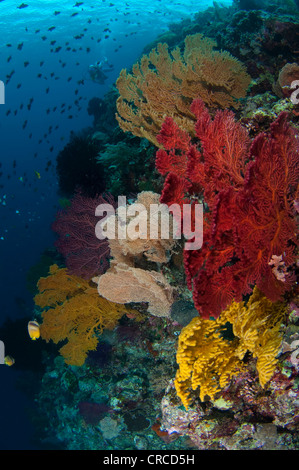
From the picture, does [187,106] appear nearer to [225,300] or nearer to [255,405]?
[225,300]

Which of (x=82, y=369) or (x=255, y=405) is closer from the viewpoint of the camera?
(x=255, y=405)

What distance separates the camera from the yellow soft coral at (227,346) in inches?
115

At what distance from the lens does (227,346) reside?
3.23 meters

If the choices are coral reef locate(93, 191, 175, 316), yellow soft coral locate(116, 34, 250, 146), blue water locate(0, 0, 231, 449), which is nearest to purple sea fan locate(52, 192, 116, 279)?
coral reef locate(93, 191, 175, 316)

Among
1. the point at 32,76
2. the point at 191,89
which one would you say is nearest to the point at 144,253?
the point at 191,89

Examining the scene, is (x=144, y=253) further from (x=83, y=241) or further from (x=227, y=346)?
(x=83, y=241)

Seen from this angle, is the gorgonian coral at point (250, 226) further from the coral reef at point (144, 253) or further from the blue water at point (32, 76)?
the blue water at point (32, 76)

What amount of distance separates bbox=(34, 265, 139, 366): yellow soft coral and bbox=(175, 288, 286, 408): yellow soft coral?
240 cm

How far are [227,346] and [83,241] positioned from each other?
3.25 meters

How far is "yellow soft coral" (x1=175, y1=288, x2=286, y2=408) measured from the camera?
9.57 ft

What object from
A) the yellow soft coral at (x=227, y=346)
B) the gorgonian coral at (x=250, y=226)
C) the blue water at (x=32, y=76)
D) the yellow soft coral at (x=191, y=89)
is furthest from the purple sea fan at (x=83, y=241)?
the blue water at (x=32, y=76)

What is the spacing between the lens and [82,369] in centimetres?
827

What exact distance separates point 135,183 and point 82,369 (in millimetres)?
5923

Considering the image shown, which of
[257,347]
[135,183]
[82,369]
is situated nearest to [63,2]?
[135,183]
